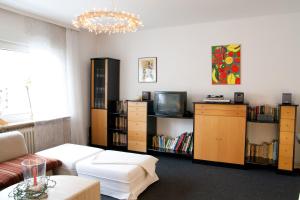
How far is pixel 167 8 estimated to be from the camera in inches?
138

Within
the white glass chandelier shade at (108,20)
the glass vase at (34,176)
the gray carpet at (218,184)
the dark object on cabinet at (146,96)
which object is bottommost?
the gray carpet at (218,184)

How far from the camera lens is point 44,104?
4160mm

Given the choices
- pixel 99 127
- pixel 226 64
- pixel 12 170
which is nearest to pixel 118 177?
pixel 12 170

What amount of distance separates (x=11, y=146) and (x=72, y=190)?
1472mm

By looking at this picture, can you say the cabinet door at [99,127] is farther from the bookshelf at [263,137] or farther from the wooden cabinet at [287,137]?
the wooden cabinet at [287,137]

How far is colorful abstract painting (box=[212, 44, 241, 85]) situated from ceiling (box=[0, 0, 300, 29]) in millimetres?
540

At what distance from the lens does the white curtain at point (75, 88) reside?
4.49m

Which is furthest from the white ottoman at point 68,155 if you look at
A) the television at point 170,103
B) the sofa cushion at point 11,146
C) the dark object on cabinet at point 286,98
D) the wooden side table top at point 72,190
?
the dark object on cabinet at point 286,98

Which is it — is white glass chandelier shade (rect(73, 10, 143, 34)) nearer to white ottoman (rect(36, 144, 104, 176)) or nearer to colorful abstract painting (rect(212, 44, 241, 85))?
white ottoman (rect(36, 144, 104, 176))

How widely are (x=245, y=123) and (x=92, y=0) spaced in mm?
2953

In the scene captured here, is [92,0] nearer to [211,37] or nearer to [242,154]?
[211,37]

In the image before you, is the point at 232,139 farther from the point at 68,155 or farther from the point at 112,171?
the point at 68,155

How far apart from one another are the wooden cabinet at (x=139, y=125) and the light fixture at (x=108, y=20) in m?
1.99

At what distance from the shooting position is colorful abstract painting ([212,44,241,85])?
408 cm
